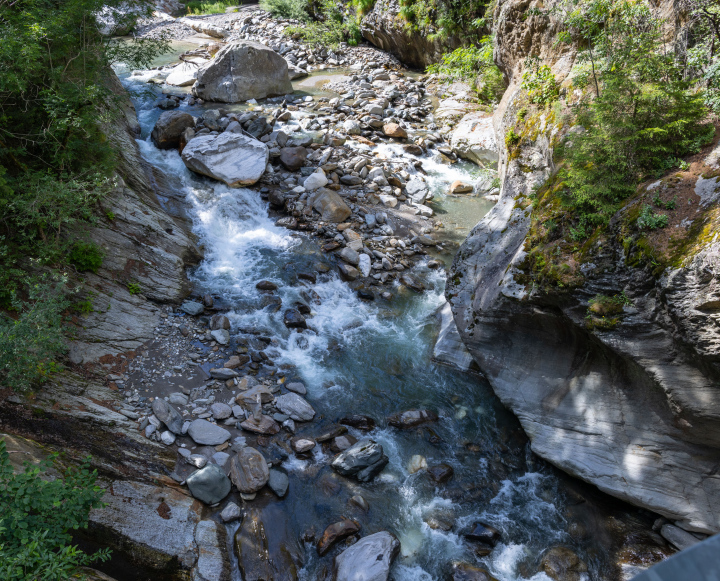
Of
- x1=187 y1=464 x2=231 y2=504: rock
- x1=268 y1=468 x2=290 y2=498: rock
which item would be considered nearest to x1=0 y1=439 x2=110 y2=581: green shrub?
x1=187 y1=464 x2=231 y2=504: rock

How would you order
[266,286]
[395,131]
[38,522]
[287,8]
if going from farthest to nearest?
1. [287,8]
2. [395,131]
3. [266,286]
4. [38,522]

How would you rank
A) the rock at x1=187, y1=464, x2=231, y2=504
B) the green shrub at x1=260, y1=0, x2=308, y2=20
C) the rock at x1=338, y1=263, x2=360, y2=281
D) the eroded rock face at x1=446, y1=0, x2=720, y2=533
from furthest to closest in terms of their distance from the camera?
the green shrub at x1=260, y1=0, x2=308, y2=20
the rock at x1=338, y1=263, x2=360, y2=281
the rock at x1=187, y1=464, x2=231, y2=504
the eroded rock face at x1=446, y1=0, x2=720, y2=533

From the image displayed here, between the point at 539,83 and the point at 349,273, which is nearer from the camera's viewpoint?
the point at 539,83

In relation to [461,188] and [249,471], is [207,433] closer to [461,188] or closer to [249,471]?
[249,471]

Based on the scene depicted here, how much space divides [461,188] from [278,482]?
9658mm

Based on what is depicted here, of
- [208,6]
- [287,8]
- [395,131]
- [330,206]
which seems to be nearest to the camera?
[330,206]

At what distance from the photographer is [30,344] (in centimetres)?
549

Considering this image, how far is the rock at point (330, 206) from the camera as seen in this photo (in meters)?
11.6

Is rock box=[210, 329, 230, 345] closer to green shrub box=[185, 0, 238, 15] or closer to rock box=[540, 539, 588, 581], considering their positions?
rock box=[540, 539, 588, 581]

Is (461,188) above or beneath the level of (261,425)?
above

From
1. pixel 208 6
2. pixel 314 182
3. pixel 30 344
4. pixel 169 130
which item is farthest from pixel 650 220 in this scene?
pixel 208 6

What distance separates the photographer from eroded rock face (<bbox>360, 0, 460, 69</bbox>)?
19.2 m

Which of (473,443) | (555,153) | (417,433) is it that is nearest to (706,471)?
(473,443)

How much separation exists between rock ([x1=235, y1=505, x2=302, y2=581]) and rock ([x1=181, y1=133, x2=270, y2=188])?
865 cm
